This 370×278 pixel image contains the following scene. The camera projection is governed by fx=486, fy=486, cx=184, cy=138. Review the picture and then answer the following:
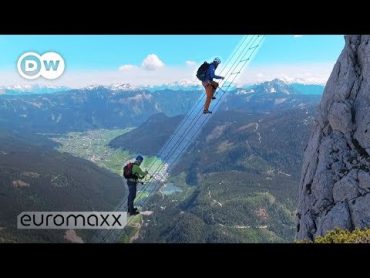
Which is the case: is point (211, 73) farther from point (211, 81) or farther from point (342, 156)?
point (342, 156)

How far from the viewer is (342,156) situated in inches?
845

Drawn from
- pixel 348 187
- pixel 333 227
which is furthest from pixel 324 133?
pixel 333 227

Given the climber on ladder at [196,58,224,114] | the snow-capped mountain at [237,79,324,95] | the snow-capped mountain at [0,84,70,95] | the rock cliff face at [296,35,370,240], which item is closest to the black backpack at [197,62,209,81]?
the climber on ladder at [196,58,224,114]

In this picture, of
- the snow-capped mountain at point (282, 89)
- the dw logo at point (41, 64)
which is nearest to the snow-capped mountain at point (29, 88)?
the dw logo at point (41, 64)

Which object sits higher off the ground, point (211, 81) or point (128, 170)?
point (211, 81)

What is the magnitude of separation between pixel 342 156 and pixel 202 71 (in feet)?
42.4

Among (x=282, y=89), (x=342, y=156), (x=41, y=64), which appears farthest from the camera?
(x=282, y=89)

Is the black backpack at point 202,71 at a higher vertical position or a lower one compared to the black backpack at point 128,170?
higher

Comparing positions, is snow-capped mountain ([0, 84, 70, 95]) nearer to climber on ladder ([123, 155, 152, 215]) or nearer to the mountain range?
climber on ladder ([123, 155, 152, 215])

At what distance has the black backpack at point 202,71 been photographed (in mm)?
10391

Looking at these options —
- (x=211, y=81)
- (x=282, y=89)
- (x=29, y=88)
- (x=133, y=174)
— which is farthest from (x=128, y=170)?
(x=282, y=89)

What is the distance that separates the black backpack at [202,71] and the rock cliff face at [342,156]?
405 inches

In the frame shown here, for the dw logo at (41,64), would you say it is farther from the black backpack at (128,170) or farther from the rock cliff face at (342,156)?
the rock cliff face at (342,156)
